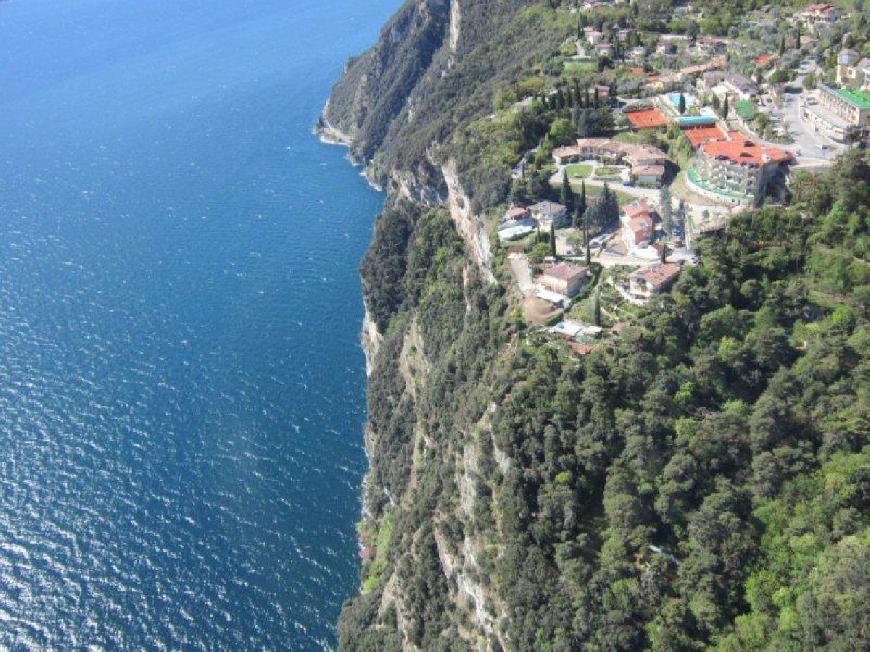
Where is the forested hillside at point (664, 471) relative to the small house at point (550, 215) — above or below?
below

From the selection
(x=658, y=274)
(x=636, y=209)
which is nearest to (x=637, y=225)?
(x=636, y=209)

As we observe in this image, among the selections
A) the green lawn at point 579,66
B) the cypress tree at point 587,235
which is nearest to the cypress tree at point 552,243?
the cypress tree at point 587,235

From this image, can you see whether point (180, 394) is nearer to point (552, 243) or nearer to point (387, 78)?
point (552, 243)

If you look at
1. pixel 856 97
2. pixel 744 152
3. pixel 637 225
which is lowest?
pixel 637 225

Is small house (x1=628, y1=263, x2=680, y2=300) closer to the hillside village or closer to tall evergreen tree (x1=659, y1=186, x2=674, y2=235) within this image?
the hillside village

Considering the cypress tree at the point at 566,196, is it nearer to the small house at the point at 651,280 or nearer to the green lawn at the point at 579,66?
the small house at the point at 651,280

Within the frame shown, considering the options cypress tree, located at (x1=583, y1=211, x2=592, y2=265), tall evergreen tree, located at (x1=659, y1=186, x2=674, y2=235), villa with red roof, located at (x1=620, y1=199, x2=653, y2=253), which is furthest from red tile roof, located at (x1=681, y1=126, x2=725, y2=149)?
cypress tree, located at (x1=583, y1=211, x2=592, y2=265)

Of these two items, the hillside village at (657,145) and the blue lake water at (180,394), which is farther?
the blue lake water at (180,394)
